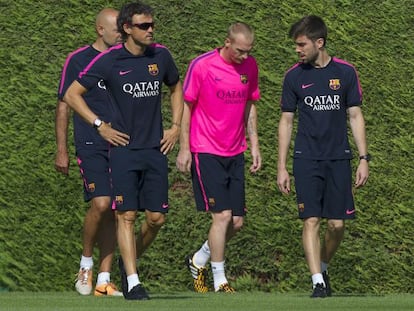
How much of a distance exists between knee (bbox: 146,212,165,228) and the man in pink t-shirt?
0.83 metres

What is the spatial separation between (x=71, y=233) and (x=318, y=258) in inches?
111

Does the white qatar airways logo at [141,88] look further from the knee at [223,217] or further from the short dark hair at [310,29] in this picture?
the knee at [223,217]

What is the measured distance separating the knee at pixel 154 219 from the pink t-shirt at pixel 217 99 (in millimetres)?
1075

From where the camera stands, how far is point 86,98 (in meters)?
13.1

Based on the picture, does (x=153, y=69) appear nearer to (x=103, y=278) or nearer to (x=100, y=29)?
(x=100, y=29)

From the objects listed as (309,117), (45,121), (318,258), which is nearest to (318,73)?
(309,117)

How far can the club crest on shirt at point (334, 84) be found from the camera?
40.5 feet

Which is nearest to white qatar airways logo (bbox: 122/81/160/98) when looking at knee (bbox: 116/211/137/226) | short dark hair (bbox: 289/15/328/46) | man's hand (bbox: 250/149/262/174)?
knee (bbox: 116/211/137/226)

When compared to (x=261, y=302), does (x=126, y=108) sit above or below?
above

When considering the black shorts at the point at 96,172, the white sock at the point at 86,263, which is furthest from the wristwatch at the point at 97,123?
the white sock at the point at 86,263

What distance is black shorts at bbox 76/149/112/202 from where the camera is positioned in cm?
1313

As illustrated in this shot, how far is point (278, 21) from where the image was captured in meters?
14.2

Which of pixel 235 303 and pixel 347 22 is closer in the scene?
pixel 235 303

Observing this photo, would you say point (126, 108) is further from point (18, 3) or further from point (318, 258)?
point (18, 3)
